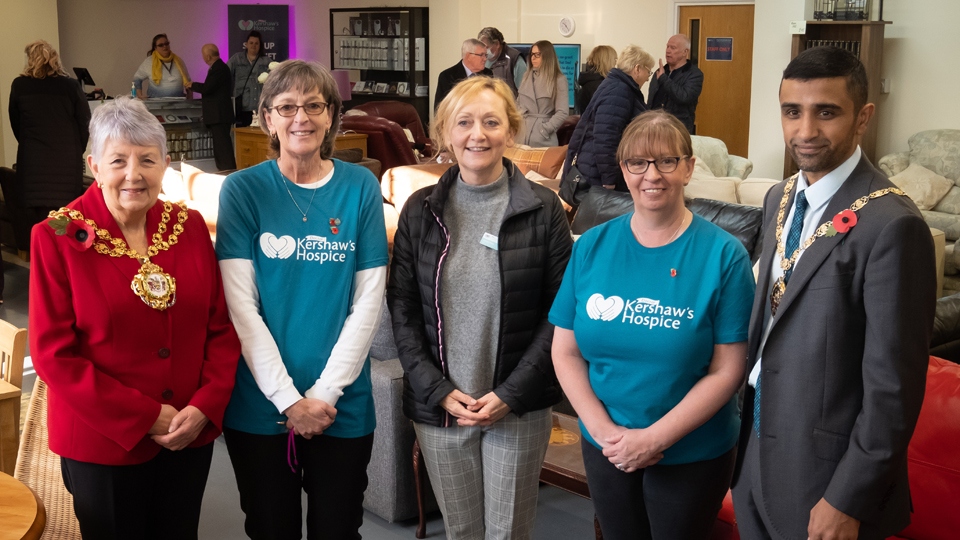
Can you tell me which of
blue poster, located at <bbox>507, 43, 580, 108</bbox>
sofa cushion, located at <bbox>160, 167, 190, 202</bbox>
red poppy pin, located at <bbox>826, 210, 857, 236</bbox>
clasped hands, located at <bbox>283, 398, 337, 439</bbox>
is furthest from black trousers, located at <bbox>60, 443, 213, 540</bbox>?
blue poster, located at <bbox>507, 43, 580, 108</bbox>

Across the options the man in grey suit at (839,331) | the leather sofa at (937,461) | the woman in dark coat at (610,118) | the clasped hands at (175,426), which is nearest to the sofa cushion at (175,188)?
the woman in dark coat at (610,118)

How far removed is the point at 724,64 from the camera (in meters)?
11.4

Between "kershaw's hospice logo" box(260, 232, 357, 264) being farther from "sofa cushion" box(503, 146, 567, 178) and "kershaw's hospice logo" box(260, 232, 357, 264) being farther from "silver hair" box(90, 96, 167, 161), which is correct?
"sofa cushion" box(503, 146, 567, 178)

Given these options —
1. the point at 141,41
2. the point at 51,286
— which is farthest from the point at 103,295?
the point at 141,41

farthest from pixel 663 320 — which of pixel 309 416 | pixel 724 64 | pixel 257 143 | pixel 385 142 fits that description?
pixel 724 64

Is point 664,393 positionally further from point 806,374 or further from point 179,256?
point 179,256

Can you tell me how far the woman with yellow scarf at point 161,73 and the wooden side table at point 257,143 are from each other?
348cm

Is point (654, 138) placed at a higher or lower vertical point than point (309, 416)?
higher

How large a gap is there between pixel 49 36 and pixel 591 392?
1080 cm

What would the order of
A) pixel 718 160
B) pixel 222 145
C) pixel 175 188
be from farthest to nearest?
pixel 222 145, pixel 718 160, pixel 175 188

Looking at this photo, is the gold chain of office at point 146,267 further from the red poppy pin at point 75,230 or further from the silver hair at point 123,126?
the silver hair at point 123,126

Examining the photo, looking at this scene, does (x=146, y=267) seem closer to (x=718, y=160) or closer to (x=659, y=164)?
(x=659, y=164)

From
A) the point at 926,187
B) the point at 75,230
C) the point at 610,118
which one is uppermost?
the point at 610,118

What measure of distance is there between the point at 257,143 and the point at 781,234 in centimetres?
906
